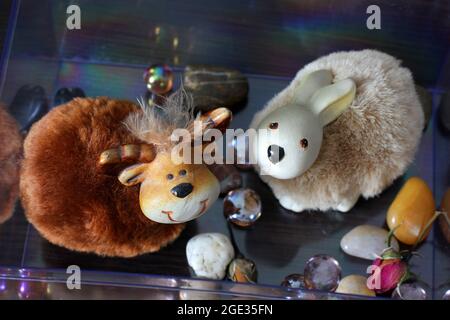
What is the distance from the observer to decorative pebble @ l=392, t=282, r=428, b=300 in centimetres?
85

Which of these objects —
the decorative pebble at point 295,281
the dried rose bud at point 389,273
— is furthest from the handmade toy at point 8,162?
the dried rose bud at point 389,273

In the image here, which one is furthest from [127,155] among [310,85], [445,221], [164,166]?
[445,221]

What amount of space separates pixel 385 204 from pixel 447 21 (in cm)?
34

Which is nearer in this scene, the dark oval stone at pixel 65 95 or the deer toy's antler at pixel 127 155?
the deer toy's antler at pixel 127 155

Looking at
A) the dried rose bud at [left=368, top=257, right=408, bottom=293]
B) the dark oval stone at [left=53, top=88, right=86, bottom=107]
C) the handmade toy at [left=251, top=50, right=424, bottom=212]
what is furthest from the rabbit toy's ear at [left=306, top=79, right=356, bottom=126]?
the dark oval stone at [left=53, top=88, right=86, bottom=107]

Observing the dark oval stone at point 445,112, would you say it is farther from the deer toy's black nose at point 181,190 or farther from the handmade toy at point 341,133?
the deer toy's black nose at point 181,190

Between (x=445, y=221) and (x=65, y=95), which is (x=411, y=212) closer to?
(x=445, y=221)

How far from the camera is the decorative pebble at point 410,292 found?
854mm

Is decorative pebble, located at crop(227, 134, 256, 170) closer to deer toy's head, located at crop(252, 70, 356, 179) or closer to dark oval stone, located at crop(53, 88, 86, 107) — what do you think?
deer toy's head, located at crop(252, 70, 356, 179)

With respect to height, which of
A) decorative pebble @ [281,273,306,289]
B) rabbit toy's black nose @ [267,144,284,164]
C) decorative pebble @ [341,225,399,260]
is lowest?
decorative pebble @ [281,273,306,289]

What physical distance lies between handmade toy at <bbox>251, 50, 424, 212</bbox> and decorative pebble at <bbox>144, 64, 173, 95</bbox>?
198 mm

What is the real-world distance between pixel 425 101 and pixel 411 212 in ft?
0.70

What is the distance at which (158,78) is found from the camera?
1.04m

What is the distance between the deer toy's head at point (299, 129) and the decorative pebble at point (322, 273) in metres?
0.14
